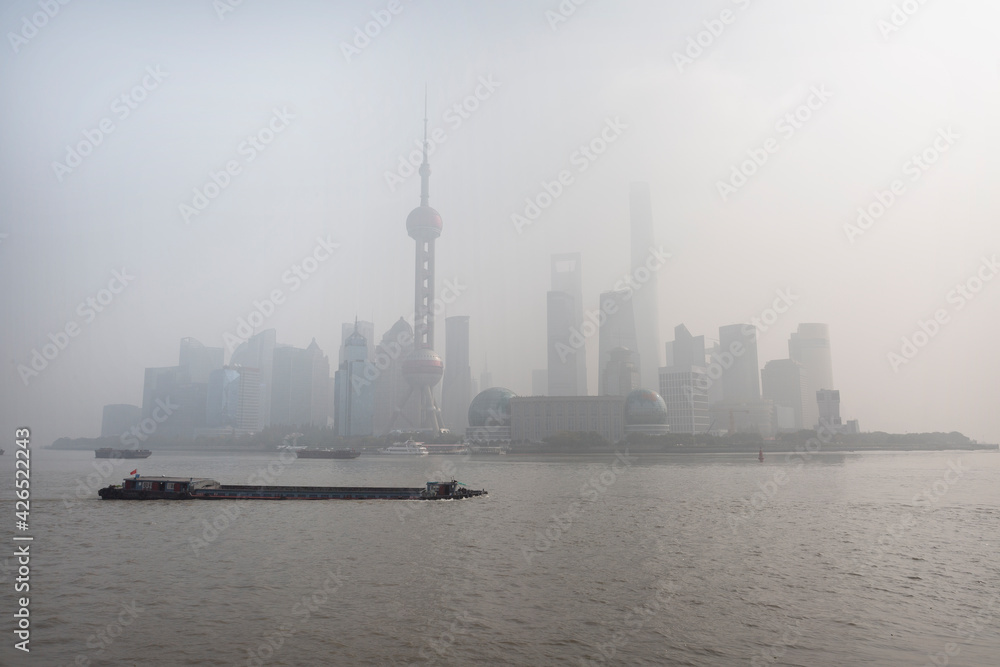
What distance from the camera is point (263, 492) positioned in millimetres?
92000

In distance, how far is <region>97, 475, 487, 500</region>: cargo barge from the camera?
8888cm

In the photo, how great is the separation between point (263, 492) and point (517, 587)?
6609 centimetres

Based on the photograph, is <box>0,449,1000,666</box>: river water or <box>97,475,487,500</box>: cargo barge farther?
<box>97,475,487,500</box>: cargo barge

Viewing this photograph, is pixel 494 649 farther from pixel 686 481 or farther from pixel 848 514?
pixel 686 481

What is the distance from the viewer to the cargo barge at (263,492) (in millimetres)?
88875

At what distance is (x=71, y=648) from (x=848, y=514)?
68.5 meters

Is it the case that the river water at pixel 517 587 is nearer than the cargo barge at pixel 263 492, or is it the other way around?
the river water at pixel 517 587

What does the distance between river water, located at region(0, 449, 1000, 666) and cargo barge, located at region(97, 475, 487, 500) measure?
16036 millimetres

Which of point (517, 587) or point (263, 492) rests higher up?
point (263, 492)

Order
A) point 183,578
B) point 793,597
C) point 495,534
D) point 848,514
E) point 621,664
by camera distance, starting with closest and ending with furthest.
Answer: point 621,664, point 793,597, point 183,578, point 495,534, point 848,514

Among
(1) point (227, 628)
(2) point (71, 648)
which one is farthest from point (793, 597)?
(2) point (71, 648)

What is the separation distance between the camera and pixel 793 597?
34.2 m

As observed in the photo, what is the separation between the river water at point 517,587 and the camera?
26469mm

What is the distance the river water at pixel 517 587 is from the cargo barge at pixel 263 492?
52.6 ft
